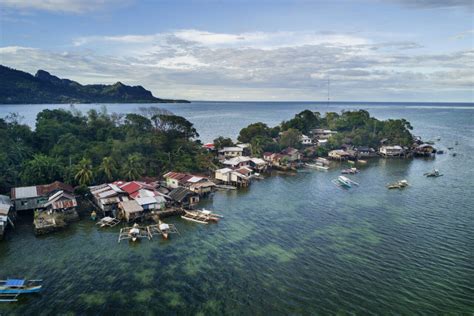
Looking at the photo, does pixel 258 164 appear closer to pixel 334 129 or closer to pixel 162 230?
pixel 162 230

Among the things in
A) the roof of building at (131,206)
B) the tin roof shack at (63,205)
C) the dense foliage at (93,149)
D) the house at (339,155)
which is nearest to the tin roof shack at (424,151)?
the house at (339,155)

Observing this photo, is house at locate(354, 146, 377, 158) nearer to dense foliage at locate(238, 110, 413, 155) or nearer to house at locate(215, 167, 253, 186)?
dense foliage at locate(238, 110, 413, 155)

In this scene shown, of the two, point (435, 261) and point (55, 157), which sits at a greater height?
point (55, 157)

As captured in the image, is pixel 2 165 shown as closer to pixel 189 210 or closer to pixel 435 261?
pixel 189 210

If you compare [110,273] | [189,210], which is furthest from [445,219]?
[110,273]

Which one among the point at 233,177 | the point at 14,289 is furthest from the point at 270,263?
the point at 233,177
